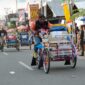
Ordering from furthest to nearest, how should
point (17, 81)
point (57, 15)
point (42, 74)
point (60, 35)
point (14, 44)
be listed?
point (57, 15) < point (14, 44) < point (60, 35) < point (42, 74) < point (17, 81)

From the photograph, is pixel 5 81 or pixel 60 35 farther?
pixel 60 35

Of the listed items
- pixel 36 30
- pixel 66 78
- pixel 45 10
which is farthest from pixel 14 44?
pixel 45 10

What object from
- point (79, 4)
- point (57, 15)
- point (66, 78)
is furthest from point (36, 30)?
point (57, 15)

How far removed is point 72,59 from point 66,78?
2.83 meters

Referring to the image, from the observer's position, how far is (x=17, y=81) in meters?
13.3

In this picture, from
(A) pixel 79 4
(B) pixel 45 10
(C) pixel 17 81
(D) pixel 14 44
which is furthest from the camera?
(B) pixel 45 10

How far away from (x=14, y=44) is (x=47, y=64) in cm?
1838

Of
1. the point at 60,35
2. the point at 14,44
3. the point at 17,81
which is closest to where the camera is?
the point at 17,81

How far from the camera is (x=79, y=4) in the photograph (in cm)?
4503

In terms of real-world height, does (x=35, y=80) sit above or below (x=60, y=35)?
below

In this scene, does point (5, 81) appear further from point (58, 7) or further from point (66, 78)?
point (58, 7)

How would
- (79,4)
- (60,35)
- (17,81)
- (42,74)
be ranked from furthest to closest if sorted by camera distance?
1. (79,4)
2. (60,35)
3. (42,74)
4. (17,81)

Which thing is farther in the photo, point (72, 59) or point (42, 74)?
point (72, 59)

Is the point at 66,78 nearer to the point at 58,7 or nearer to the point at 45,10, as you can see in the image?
the point at 58,7
